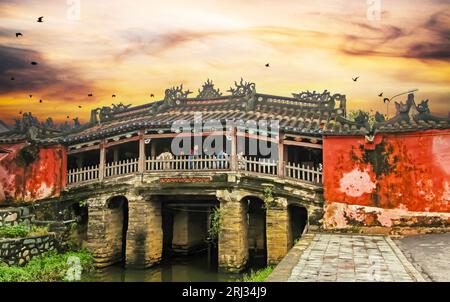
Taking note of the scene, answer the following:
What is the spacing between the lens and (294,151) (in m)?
15.3

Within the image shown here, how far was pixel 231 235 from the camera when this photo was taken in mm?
13398

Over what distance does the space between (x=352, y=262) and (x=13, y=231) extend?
10.8 m

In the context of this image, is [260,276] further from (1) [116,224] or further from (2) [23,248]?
(1) [116,224]

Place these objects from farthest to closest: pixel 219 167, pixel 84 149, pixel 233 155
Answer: pixel 84 149 → pixel 219 167 → pixel 233 155

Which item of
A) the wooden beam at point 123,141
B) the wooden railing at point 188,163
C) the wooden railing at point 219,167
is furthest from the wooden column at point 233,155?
the wooden beam at point 123,141

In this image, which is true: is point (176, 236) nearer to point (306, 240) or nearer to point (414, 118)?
point (306, 240)

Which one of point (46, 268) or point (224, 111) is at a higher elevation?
point (224, 111)

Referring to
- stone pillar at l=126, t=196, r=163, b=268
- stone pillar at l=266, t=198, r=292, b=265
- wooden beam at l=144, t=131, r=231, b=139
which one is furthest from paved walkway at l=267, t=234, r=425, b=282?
stone pillar at l=126, t=196, r=163, b=268

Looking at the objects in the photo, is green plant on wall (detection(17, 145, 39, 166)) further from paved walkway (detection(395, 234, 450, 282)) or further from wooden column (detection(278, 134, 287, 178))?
paved walkway (detection(395, 234, 450, 282))

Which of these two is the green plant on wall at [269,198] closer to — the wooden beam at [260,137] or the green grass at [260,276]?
the wooden beam at [260,137]

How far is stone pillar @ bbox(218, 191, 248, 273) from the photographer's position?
526 inches

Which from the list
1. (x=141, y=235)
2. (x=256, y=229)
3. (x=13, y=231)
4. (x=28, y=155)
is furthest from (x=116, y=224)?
(x=256, y=229)

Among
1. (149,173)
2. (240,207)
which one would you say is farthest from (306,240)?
(149,173)
